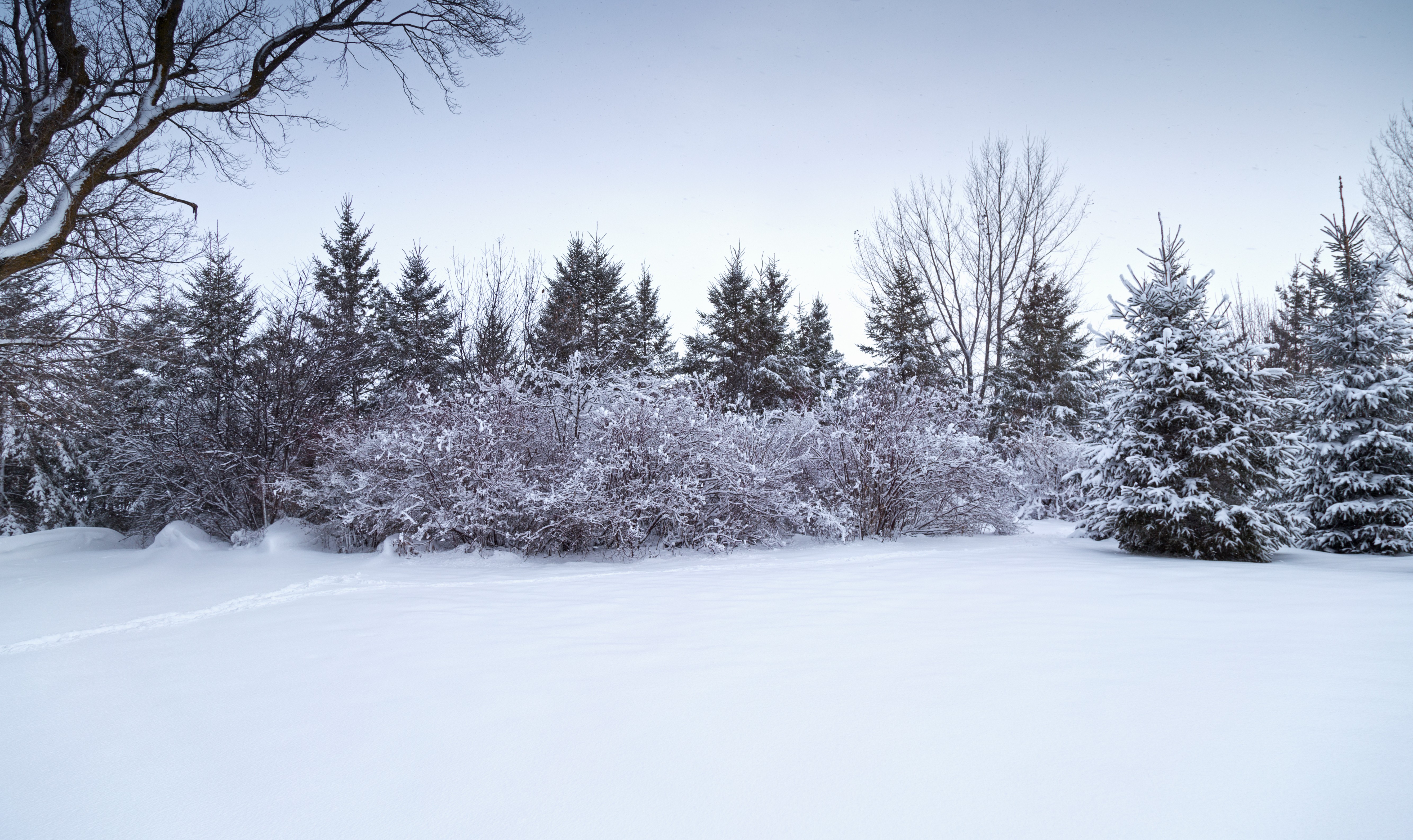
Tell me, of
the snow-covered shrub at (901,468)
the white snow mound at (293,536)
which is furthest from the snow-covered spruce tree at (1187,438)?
the white snow mound at (293,536)

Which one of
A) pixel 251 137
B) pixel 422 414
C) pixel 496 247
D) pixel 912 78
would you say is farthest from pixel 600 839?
pixel 496 247

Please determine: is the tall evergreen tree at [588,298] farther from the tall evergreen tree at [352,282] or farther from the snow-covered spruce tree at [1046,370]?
the snow-covered spruce tree at [1046,370]

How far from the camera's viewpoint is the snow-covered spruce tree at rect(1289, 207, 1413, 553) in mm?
7395

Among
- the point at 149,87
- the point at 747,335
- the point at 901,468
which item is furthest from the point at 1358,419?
the point at 747,335

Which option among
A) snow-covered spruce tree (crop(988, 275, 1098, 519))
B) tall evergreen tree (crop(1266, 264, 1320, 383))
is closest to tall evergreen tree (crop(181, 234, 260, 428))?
snow-covered spruce tree (crop(988, 275, 1098, 519))

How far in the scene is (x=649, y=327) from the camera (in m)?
23.6

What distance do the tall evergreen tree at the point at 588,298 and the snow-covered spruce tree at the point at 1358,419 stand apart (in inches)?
601

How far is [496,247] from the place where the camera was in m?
17.7

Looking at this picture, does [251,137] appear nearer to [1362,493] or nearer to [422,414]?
[422,414]

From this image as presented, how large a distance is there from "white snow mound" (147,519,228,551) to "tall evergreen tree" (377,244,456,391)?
7114mm

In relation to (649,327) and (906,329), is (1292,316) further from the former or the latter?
(649,327)

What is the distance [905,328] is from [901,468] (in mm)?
11715

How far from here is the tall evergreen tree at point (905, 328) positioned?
18859 millimetres

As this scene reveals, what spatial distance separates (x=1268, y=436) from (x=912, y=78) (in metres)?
10.5
